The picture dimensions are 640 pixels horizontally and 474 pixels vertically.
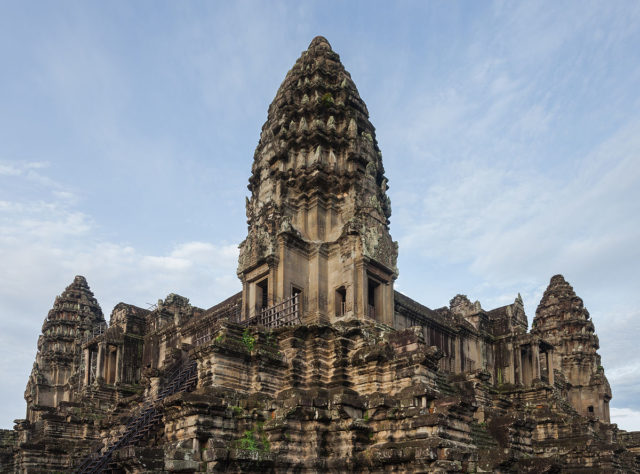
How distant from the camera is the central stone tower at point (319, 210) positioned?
20.9m

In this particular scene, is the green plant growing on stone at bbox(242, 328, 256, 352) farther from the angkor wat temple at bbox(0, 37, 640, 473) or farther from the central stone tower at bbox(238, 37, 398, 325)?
the central stone tower at bbox(238, 37, 398, 325)

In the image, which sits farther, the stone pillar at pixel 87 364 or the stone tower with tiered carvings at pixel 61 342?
the stone tower with tiered carvings at pixel 61 342

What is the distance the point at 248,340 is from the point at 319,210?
573 cm

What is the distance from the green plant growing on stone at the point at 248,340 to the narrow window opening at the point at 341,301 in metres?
3.48

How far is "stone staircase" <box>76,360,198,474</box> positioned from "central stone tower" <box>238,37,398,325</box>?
3077 mm

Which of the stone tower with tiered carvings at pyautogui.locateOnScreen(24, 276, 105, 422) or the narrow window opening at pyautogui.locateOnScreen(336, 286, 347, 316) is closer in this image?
the narrow window opening at pyautogui.locateOnScreen(336, 286, 347, 316)

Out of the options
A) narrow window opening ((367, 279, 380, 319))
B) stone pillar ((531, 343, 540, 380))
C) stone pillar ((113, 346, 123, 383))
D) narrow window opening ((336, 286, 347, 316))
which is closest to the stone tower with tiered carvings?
stone pillar ((113, 346, 123, 383))

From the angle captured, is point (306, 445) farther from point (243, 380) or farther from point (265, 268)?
point (265, 268)

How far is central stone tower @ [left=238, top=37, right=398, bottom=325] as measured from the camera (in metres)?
20.9

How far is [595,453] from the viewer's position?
26.9 meters

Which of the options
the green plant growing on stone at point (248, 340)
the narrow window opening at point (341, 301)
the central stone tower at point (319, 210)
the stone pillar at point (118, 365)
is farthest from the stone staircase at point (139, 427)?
the stone pillar at point (118, 365)

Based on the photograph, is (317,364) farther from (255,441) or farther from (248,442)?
(248,442)

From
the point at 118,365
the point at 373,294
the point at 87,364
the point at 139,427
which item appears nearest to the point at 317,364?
the point at 373,294

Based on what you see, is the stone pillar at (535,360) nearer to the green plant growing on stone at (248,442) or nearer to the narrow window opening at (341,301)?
the narrow window opening at (341,301)
